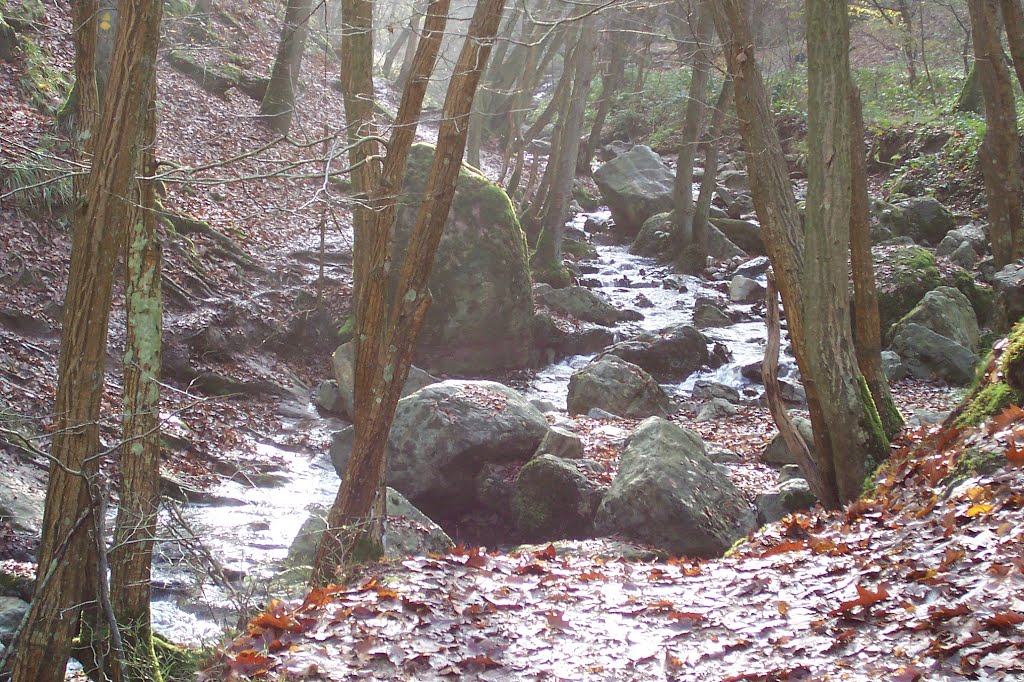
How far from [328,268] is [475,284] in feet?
10.1

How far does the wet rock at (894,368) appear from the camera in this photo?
43.3 feet

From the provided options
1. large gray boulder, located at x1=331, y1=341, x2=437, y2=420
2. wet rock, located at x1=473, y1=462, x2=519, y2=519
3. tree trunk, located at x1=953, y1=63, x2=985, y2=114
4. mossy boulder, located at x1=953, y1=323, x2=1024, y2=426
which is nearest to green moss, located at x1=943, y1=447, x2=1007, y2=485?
mossy boulder, located at x1=953, y1=323, x2=1024, y2=426

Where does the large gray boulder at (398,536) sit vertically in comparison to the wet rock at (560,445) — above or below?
below

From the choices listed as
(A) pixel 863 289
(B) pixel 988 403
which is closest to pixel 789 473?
(A) pixel 863 289

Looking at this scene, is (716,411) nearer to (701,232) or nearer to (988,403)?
(988,403)

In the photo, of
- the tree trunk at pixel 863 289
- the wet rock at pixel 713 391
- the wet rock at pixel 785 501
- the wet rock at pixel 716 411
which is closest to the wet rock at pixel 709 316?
the wet rock at pixel 713 391

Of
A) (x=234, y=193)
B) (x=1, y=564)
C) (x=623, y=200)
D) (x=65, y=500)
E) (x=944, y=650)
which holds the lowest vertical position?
(x=1, y=564)

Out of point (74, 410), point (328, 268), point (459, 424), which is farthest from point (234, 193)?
point (74, 410)

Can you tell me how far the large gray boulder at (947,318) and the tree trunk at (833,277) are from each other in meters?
7.89

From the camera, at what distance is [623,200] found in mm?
23344

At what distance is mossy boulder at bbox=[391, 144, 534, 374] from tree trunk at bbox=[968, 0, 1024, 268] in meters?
7.62

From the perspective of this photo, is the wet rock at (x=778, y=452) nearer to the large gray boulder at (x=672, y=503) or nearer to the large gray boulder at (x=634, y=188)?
the large gray boulder at (x=672, y=503)

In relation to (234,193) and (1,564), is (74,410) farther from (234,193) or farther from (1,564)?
(234,193)

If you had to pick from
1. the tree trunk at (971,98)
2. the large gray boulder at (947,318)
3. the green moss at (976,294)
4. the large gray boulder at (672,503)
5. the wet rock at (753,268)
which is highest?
the tree trunk at (971,98)
